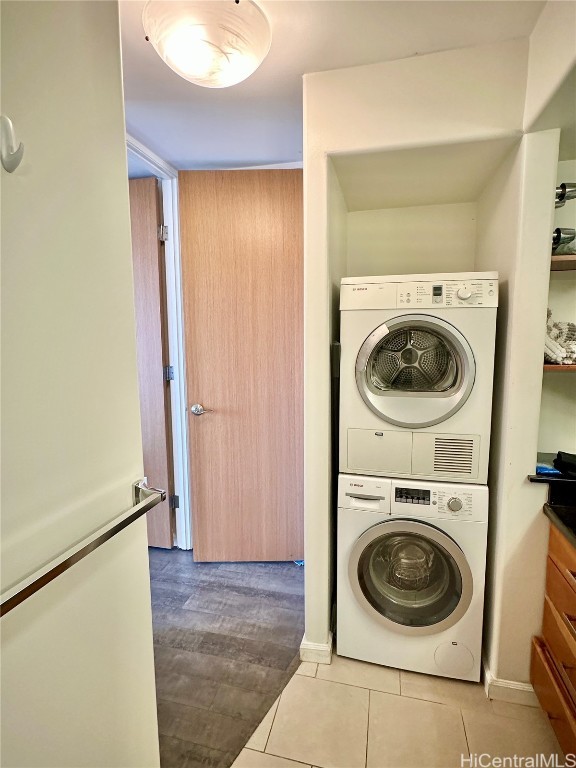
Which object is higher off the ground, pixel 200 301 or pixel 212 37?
pixel 212 37

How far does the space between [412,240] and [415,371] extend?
32.0 inches

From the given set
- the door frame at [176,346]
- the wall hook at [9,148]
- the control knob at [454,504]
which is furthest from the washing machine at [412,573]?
the wall hook at [9,148]

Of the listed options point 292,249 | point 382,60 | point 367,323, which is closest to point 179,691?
point 367,323

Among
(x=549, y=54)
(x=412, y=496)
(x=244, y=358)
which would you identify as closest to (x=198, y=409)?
(x=244, y=358)

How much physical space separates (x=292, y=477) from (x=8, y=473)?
1.84 meters

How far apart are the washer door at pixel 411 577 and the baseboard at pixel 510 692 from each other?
27cm

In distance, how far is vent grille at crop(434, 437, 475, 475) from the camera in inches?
58.6

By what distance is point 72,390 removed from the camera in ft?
2.37

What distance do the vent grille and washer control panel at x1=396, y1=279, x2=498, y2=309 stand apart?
1.76ft

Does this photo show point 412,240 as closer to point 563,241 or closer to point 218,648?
point 563,241

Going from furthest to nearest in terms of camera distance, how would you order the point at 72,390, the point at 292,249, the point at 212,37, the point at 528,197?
the point at 292,249 → the point at 528,197 → the point at 212,37 → the point at 72,390

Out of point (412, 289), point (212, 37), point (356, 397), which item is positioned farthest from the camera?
point (356, 397)

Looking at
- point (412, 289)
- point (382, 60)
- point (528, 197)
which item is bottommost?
point (412, 289)

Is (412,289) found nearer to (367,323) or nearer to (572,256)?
(367,323)
